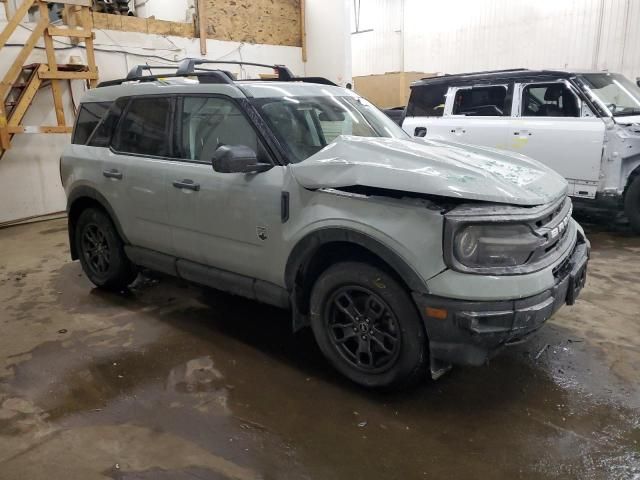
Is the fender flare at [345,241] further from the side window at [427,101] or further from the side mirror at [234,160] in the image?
the side window at [427,101]

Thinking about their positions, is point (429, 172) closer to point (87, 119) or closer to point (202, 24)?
point (87, 119)

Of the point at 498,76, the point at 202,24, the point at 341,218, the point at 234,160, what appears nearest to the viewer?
the point at 341,218

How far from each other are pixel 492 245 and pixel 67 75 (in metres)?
7.07

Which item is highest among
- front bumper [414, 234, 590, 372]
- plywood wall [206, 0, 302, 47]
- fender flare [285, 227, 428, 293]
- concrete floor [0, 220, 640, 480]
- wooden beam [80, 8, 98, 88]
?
plywood wall [206, 0, 302, 47]

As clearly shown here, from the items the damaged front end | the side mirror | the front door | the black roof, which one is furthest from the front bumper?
the black roof

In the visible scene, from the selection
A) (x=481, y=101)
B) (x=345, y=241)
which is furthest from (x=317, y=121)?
(x=481, y=101)

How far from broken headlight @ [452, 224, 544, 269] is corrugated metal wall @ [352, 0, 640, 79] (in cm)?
932

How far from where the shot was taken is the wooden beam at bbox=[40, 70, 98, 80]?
7258 mm

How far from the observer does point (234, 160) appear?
2.92 m

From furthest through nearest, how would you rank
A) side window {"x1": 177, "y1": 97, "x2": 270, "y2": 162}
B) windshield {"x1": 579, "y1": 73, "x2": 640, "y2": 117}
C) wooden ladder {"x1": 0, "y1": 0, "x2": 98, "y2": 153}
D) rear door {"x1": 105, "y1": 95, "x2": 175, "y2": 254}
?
wooden ladder {"x1": 0, "y1": 0, "x2": 98, "y2": 153}
windshield {"x1": 579, "y1": 73, "x2": 640, "y2": 117}
rear door {"x1": 105, "y1": 95, "x2": 175, "y2": 254}
side window {"x1": 177, "y1": 97, "x2": 270, "y2": 162}

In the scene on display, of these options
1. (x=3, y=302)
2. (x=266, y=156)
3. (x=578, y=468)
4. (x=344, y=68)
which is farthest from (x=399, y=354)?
(x=344, y=68)

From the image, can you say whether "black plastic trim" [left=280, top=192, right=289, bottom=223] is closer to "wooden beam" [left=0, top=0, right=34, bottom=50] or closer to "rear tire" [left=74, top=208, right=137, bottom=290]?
"rear tire" [left=74, top=208, right=137, bottom=290]

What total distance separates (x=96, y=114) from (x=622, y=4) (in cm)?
996

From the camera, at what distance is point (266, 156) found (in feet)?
10.3
